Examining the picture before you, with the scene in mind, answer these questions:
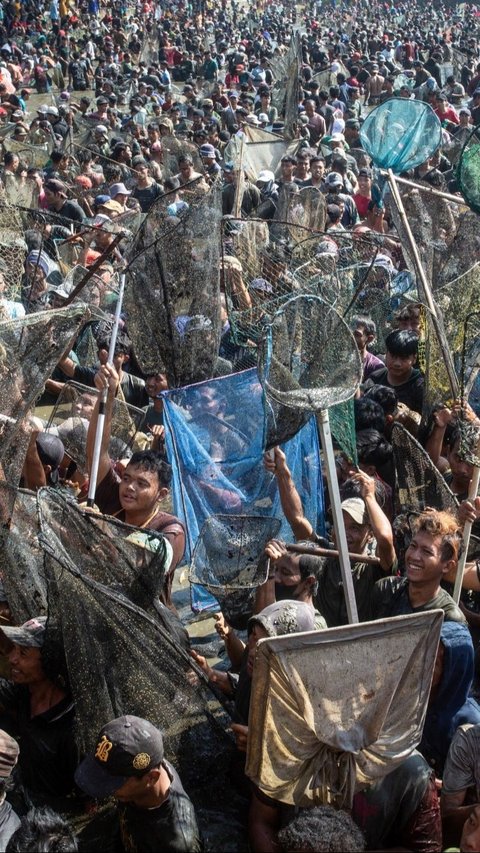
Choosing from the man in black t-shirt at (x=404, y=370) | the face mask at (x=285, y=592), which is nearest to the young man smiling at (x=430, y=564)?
the face mask at (x=285, y=592)

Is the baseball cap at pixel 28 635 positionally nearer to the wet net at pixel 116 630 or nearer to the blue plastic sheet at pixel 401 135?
the wet net at pixel 116 630

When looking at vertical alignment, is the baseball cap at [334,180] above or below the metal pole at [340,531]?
below

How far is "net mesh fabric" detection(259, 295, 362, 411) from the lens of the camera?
4.63m

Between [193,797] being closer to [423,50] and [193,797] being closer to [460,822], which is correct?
[460,822]

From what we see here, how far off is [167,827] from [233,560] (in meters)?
1.86

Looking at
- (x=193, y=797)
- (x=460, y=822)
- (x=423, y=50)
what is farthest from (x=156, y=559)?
(x=423, y=50)

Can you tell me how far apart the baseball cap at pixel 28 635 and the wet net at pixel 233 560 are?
886 mm

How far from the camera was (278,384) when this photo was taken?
191 inches

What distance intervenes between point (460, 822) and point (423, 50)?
27334mm

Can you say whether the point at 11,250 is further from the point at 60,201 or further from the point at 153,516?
the point at 60,201

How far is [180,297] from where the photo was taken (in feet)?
21.3

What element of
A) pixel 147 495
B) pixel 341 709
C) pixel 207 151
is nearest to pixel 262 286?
pixel 147 495

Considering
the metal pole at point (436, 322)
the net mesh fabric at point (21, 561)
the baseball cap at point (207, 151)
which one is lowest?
the baseball cap at point (207, 151)

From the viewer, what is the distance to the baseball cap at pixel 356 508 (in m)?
4.91
